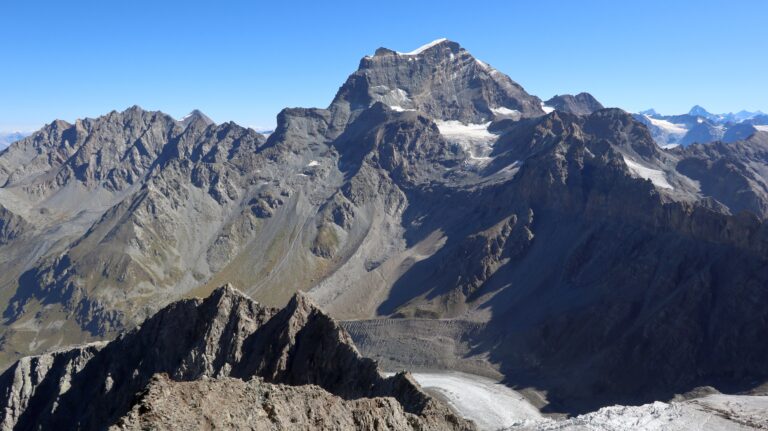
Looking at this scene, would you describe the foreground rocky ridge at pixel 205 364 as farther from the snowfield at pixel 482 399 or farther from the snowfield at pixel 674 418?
the snowfield at pixel 482 399

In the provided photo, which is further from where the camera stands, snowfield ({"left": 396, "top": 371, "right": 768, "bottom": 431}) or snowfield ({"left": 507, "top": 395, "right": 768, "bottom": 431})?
snowfield ({"left": 396, "top": 371, "right": 768, "bottom": 431})

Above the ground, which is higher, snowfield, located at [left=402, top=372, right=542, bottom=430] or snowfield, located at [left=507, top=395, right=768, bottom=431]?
snowfield, located at [left=507, top=395, right=768, bottom=431]

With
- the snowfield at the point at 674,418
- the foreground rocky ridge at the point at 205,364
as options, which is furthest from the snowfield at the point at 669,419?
the foreground rocky ridge at the point at 205,364

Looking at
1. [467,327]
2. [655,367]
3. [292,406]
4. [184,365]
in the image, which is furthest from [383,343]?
[292,406]

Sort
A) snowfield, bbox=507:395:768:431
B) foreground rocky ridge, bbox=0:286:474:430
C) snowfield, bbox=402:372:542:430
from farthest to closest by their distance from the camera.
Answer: snowfield, bbox=402:372:542:430 → foreground rocky ridge, bbox=0:286:474:430 → snowfield, bbox=507:395:768:431

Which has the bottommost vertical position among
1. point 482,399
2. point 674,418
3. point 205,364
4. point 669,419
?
point 482,399

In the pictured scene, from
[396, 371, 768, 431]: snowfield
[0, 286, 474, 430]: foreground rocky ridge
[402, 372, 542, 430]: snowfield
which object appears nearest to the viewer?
[396, 371, 768, 431]: snowfield

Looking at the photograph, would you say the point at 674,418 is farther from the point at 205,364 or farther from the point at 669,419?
the point at 205,364

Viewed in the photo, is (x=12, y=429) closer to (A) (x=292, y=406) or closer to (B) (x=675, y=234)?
(A) (x=292, y=406)

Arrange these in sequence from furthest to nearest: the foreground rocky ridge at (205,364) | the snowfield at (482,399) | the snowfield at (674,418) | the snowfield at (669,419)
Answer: the snowfield at (482,399) → the foreground rocky ridge at (205,364) → the snowfield at (674,418) → the snowfield at (669,419)

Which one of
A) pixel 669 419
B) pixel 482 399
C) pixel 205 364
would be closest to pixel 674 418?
pixel 669 419

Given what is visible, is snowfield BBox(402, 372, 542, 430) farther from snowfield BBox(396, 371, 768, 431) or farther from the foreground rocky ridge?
the foreground rocky ridge

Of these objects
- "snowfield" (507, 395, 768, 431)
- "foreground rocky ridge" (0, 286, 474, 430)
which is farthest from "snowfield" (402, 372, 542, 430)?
"foreground rocky ridge" (0, 286, 474, 430)

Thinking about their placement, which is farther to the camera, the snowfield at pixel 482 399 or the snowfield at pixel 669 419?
the snowfield at pixel 482 399
